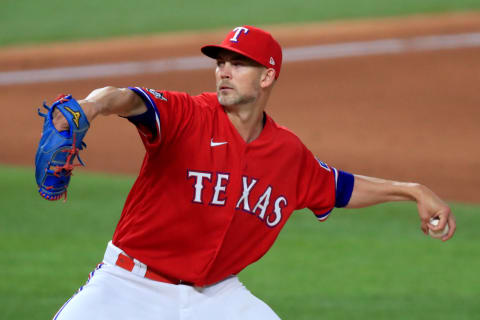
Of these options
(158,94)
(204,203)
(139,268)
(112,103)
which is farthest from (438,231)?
(112,103)

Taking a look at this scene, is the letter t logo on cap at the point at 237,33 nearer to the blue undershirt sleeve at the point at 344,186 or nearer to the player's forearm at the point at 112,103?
the player's forearm at the point at 112,103

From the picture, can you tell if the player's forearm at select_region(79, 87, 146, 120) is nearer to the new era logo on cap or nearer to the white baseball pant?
the new era logo on cap

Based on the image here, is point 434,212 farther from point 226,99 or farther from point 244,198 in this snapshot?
point 226,99

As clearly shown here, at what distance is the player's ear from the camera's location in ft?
16.7

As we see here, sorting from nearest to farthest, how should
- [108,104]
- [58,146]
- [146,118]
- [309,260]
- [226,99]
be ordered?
[58,146] < [108,104] < [146,118] < [226,99] < [309,260]

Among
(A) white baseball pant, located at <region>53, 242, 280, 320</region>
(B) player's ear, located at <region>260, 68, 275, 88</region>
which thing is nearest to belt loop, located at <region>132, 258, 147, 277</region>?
(A) white baseball pant, located at <region>53, 242, 280, 320</region>

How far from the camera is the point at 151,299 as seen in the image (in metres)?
4.78

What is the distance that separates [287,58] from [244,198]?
12244 millimetres

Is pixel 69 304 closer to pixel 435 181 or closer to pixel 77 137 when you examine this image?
pixel 77 137

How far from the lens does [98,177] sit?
1202 cm

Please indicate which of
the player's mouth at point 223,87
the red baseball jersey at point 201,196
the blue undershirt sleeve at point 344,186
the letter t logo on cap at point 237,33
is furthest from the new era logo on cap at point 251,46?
the blue undershirt sleeve at point 344,186

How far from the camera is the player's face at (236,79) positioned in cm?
491

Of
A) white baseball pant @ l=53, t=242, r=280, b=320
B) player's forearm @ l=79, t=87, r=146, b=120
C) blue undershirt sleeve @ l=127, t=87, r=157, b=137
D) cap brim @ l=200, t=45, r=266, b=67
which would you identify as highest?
cap brim @ l=200, t=45, r=266, b=67

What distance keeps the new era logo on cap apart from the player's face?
0.21ft
